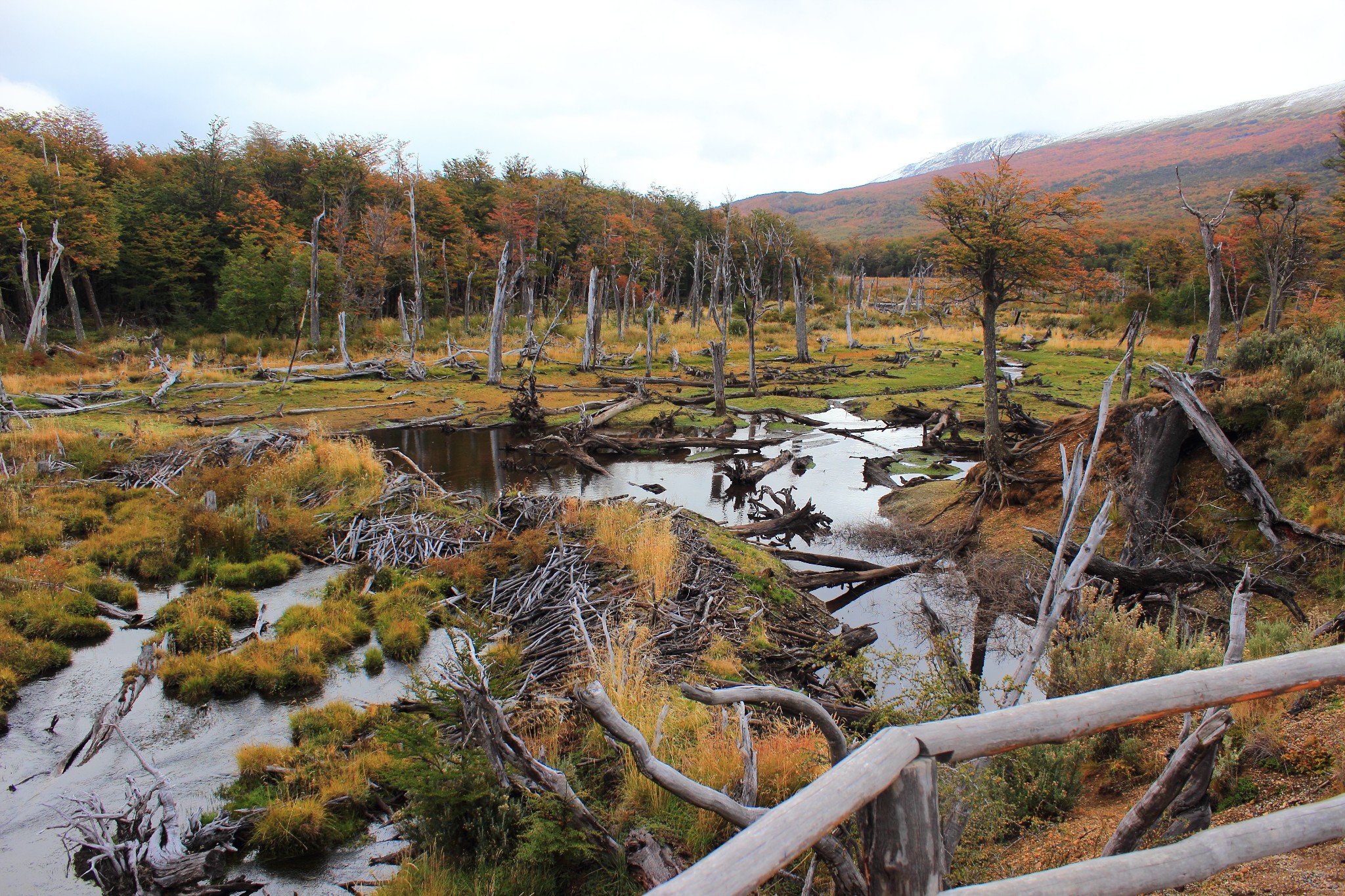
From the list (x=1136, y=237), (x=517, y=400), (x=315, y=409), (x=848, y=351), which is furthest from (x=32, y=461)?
(x=1136, y=237)

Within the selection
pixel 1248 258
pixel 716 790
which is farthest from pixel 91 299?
pixel 1248 258

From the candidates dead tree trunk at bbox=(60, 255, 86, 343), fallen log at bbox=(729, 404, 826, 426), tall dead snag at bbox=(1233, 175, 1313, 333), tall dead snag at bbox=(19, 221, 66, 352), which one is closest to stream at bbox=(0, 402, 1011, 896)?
fallen log at bbox=(729, 404, 826, 426)

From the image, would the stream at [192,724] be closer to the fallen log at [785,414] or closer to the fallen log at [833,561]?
the fallen log at [833,561]

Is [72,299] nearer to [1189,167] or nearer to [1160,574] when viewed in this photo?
[1160,574]

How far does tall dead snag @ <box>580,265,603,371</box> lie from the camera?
34.7 meters

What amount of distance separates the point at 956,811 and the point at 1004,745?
199cm

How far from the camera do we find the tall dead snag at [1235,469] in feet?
25.7

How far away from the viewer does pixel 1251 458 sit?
388 inches

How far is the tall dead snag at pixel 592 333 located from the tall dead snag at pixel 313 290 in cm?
906

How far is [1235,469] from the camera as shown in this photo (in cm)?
878

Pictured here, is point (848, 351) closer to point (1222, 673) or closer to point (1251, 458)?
point (1251, 458)

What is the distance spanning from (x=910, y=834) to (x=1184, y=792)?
2531mm

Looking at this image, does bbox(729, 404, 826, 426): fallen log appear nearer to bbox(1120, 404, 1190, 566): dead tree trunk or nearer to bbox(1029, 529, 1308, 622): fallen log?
bbox(1120, 404, 1190, 566): dead tree trunk

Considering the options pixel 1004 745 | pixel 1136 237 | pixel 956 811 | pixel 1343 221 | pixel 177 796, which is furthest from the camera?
pixel 1136 237
